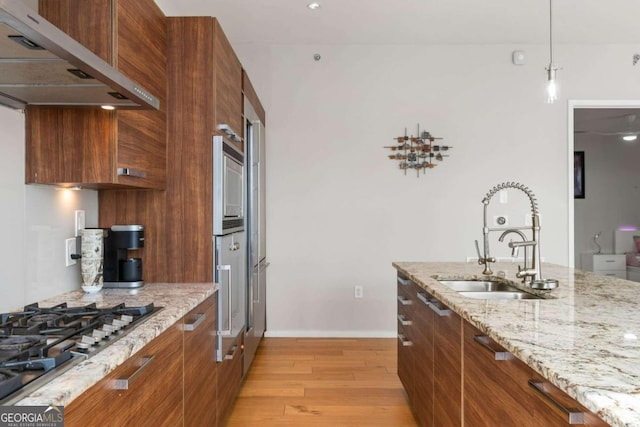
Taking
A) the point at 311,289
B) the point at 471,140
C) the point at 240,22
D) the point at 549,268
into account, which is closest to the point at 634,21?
the point at 471,140

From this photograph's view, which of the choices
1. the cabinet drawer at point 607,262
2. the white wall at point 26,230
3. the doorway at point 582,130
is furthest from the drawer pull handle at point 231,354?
the cabinet drawer at point 607,262

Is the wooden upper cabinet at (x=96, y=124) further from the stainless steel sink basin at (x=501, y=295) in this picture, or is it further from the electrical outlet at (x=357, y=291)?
the electrical outlet at (x=357, y=291)

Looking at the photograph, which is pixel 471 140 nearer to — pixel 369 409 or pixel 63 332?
pixel 369 409

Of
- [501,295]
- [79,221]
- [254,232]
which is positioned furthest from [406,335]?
[79,221]

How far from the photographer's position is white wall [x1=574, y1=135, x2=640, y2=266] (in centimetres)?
664

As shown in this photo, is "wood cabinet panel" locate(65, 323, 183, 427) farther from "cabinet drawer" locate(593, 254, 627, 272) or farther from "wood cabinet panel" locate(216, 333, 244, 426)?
"cabinet drawer" locate(593, 254, 627, 272)

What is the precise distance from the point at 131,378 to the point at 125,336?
0.13 metres

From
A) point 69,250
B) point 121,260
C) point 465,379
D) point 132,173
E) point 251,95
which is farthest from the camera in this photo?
point 251,95

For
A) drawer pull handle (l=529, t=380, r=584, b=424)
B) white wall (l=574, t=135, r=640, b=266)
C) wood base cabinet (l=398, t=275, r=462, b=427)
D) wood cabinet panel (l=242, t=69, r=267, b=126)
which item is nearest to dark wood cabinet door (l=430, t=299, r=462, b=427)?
wood base cabinet (l=398, t=275, r=462, b=427)

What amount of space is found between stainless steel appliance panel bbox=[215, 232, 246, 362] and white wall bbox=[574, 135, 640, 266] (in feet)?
19.4

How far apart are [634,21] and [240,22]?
10.9 feet

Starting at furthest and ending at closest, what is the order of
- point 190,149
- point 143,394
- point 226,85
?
1. point 226,85
2. point 190,149
3. point 143,394

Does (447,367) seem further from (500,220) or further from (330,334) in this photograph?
(500,220)

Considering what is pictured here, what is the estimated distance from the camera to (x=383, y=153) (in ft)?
13.7
